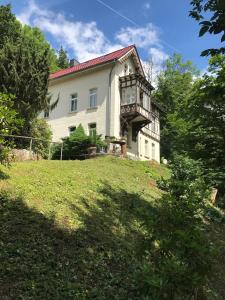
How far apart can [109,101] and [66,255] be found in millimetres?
25008

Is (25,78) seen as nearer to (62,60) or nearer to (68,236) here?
(68,236)

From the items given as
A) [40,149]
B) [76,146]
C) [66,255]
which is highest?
[76,146]

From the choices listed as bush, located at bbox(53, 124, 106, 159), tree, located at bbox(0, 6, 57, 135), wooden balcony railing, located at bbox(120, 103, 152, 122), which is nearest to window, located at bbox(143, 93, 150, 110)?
wooden balcony railing, located at bbox(120, 103, 152, 122)

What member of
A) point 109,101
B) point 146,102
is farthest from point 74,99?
point 146,102

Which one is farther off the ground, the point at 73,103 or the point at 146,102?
the point at 73,103

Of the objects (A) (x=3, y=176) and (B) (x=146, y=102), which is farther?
(B) (x=146, y=102)

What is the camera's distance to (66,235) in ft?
30.2

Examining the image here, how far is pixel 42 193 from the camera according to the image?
1184 cm

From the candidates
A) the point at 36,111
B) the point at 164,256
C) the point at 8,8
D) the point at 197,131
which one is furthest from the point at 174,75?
the point at 164,256

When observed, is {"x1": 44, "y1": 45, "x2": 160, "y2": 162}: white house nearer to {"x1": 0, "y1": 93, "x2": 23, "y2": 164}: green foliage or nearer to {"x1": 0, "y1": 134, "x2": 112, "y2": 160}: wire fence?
{"x1": 0, "y1": 134, "x2": 112, "y2": 160}: wire fence

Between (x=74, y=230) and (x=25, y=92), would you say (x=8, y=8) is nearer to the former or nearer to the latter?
(x=25, y=92)

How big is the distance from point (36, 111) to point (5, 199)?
1402cm

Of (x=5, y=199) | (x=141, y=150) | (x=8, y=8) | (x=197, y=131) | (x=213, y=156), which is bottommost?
(x=5, y=199)

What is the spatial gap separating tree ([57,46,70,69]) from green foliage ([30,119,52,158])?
3520 centimetres
